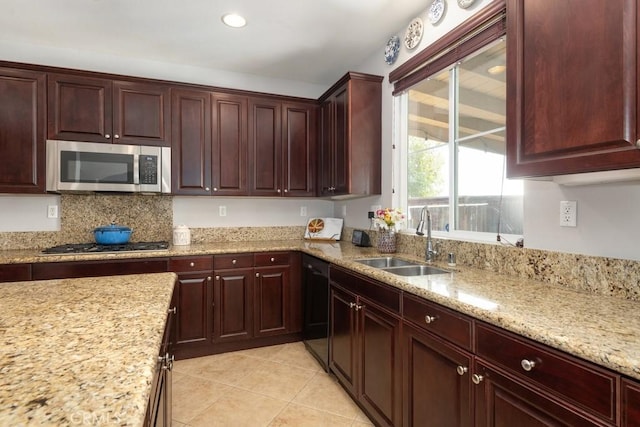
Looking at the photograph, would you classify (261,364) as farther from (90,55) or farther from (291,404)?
(90,55)

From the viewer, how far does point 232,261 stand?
2.86m

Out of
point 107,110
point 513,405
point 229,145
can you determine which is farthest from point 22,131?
point 513,405

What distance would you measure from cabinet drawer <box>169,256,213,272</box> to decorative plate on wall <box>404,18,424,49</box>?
2.27 meters

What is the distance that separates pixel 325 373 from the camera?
251cm

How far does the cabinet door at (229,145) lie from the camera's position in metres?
3.07

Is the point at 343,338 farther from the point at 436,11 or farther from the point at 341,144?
the point at 436,11

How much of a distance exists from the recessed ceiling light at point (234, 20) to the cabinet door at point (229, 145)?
67 cm

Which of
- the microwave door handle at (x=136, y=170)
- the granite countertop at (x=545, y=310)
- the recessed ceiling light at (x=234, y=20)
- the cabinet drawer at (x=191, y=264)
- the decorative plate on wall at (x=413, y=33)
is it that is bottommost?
the cabinet drawer at (x=191, y=264)

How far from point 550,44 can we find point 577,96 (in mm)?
231

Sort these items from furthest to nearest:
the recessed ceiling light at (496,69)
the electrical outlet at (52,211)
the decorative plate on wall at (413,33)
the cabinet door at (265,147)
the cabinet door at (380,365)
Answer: the cabinet door at (265,147), the electrical outlet at (52,211), the decorative plate on wall at (413,33), the recessed ceiling light at (496,69), the cabinet door at (380,365)

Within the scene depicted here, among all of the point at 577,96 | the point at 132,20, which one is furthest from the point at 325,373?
the point at 132,20

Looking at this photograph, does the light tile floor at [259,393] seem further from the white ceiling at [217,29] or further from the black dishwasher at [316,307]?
the white ceiling at [217,29]

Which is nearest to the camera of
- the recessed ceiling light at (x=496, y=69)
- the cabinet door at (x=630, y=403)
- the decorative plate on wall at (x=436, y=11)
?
the cabinet door at (x=630, y=403)

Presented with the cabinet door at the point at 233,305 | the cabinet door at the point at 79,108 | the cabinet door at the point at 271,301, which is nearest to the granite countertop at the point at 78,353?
the cabinet door at the point at 233,305
